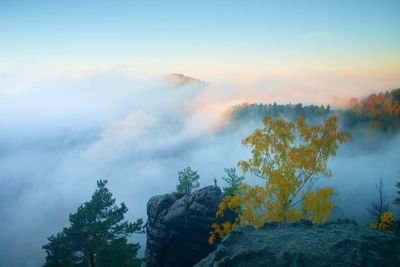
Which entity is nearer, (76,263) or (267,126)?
(267,126)

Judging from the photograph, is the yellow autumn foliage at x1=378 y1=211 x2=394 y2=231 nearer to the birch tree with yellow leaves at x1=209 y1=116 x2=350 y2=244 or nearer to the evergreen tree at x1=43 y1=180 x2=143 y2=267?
the birch tree with yellow leaves at x1=209 y1=116 x2=350 y2=244

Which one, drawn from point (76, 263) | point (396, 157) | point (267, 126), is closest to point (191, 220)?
point (76, 263)

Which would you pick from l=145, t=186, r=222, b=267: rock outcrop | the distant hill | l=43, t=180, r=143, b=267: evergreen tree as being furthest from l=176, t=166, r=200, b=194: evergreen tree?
the distant hill

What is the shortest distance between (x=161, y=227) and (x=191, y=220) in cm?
415

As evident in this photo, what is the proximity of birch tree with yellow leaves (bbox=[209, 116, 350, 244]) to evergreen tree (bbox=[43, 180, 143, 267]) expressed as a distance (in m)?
12.0

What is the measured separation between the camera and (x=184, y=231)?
103ft

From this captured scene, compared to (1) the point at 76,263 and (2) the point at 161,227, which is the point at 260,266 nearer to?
(1) the point at 76,263

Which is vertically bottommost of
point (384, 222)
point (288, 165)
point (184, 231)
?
point (384, 222)

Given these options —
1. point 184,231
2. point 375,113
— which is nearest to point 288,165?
point 184,231

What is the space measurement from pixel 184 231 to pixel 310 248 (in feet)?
72.0

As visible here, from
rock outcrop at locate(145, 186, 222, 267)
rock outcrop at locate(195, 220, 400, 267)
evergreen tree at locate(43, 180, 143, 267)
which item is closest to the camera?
rock outcrop at locate(195, 220, 400, 267)

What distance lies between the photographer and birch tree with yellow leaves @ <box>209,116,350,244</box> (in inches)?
672

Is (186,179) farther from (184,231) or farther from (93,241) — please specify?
(93,241)

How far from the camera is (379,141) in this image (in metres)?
122
